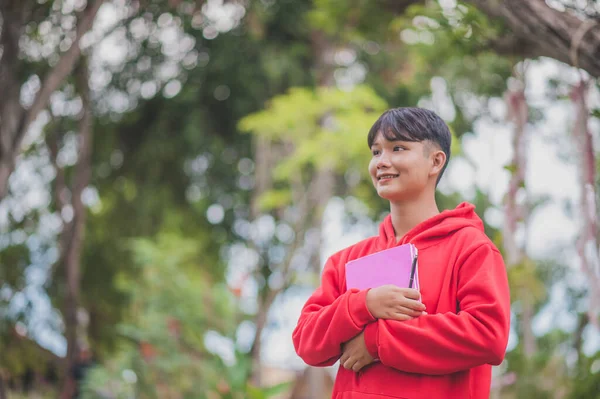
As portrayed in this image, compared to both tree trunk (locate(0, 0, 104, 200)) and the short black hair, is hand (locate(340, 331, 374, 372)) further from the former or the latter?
tree trunk (locate(0, 0, 104, 200))

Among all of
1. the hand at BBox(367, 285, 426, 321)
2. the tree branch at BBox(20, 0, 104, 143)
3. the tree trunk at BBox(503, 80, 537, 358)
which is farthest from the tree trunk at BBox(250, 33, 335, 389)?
the hand at BBox(367, 285, 426, 321)

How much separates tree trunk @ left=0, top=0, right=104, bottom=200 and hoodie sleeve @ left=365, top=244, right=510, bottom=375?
3591mm

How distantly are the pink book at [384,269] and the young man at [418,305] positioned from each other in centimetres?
4

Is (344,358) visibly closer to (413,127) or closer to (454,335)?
(454,335)

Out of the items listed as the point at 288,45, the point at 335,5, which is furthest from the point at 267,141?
the point at 335,5

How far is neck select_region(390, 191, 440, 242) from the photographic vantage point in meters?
1.86

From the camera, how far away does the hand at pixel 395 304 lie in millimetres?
1653

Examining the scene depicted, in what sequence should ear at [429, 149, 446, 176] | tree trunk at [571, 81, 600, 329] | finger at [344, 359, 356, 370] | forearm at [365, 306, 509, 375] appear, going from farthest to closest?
tree trunk at [571, 81, 600, 329]
ear at [429, 149, 446, 176]
finger at [344, 359, 356, 370]
forearm at [365, 306, 509, 375]

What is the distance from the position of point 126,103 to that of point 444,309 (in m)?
8.30

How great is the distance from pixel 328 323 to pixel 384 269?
A: 7.2 inches

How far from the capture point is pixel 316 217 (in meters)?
8.12

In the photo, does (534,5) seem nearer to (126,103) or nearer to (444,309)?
(444,309)

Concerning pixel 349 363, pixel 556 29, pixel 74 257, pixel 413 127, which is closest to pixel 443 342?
pixel 349 363

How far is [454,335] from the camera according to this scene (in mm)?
1606
